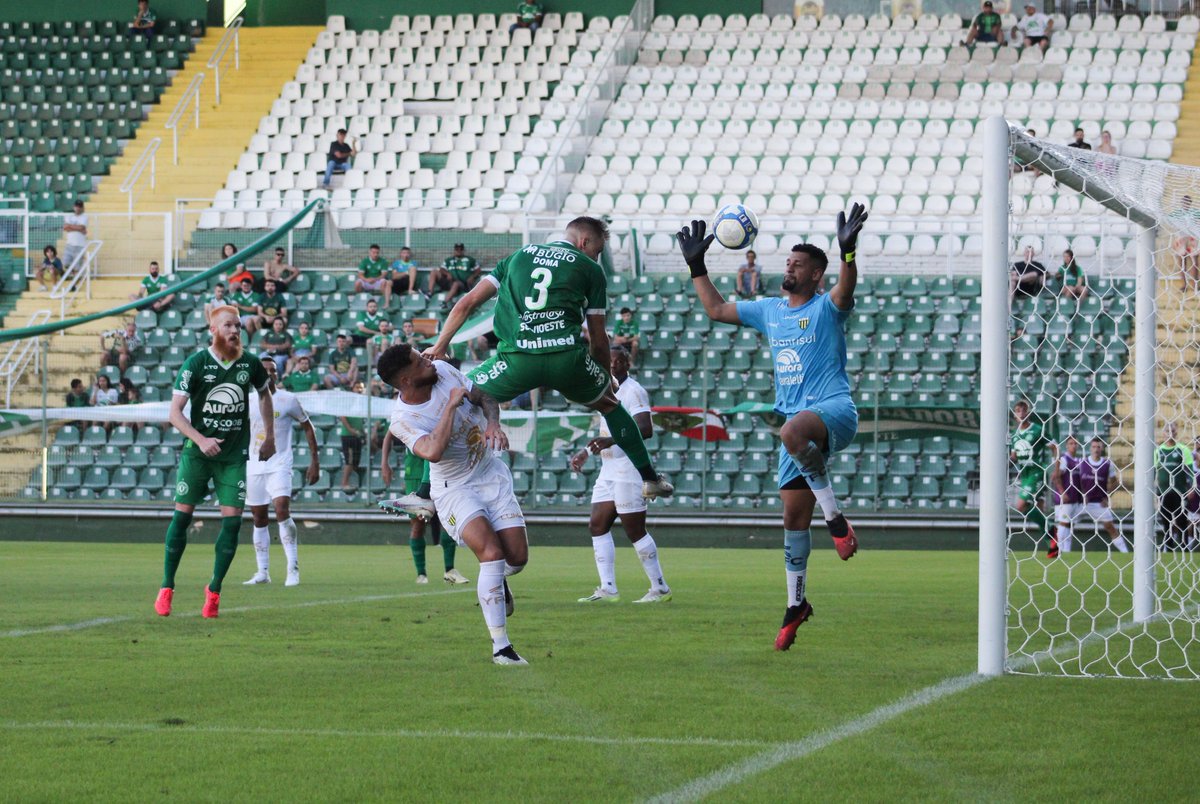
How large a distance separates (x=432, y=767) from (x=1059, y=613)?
6.86 meters

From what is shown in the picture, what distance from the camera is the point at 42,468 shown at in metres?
22.8

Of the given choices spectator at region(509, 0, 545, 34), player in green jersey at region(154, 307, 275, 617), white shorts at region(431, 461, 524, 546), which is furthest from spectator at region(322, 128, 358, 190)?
white shorts at region(431, 461, 524, 546)

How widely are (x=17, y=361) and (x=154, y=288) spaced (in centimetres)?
464

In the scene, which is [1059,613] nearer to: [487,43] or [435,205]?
[435,205]

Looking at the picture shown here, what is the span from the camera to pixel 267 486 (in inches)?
597

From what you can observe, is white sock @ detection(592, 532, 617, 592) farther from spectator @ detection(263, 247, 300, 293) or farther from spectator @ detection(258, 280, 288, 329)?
spectator @ detection(263, 247, 300, 293)

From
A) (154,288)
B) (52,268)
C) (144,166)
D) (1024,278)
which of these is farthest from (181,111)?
(1024,278)

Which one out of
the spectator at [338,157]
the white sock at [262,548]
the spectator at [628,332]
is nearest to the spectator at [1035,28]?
the spectator at [628,332]

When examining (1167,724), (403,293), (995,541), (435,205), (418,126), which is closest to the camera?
(1167,724)

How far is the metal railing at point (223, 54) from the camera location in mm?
36438

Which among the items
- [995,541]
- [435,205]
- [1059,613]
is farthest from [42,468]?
[995,541]

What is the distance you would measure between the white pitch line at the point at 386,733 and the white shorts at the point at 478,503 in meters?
2.38

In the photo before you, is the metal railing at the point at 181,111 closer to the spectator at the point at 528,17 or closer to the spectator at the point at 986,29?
the spectator at the point at 528,17

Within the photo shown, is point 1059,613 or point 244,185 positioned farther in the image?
point 244,185
